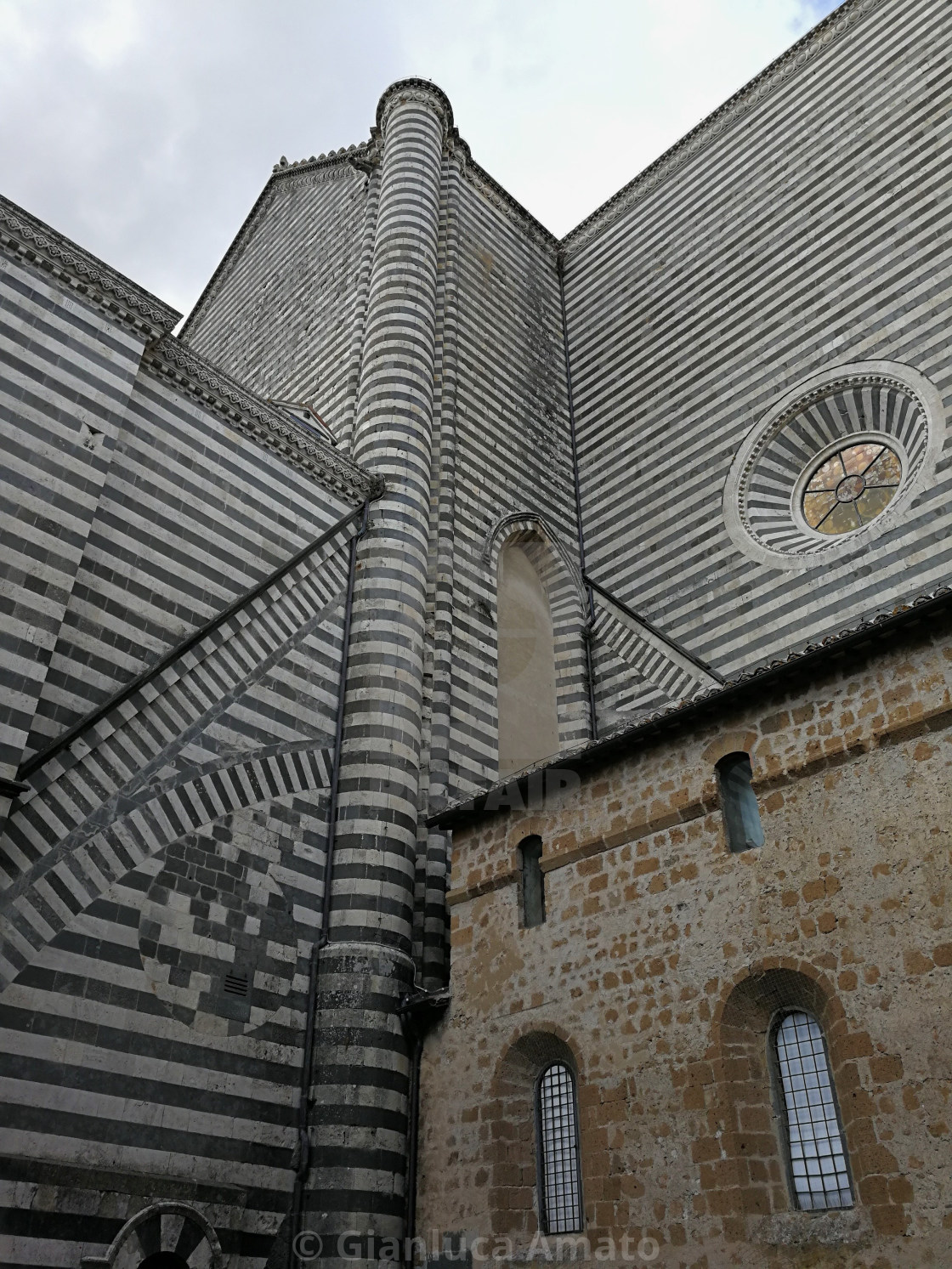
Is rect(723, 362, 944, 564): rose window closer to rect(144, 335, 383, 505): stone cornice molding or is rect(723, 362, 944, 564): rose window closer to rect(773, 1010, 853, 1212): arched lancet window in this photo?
rect(144, 335, 383, 505): stone cornice molding

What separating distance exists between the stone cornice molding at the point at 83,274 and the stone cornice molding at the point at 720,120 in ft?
31.1

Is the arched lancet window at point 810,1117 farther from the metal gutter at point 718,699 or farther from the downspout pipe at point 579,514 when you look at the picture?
the downspout pipe at point 579,514

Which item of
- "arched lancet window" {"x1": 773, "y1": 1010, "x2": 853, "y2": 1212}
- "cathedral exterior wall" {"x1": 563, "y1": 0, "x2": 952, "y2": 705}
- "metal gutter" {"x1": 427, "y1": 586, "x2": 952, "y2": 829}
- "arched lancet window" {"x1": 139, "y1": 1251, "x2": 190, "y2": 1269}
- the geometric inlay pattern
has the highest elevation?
"cathedral exterior wall" {"x1": 563, "y1": 0, "x2": 952, "y2": 705}

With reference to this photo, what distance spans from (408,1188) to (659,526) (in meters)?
7.88

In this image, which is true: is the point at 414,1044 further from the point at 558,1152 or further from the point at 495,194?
the point at 495,194

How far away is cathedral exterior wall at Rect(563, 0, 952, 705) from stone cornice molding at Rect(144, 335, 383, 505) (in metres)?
3.81

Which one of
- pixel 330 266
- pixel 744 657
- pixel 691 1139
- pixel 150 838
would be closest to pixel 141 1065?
pixel 150 838

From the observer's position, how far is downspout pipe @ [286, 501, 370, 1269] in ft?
24.7

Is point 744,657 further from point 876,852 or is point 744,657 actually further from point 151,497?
A: point 151,497

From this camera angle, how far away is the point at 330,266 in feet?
51.8

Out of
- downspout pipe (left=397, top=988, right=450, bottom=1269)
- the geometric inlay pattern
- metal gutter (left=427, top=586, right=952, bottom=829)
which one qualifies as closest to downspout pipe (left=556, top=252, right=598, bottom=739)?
metal gutter (left=427, top=586, right=952, bottom=829)

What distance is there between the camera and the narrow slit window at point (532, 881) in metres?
8.12

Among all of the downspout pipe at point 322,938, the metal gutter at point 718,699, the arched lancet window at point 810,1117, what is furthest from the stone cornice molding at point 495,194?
the arched lancet window at point 810,1117

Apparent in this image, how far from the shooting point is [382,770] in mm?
9477
